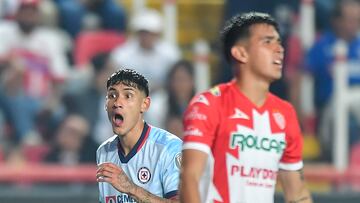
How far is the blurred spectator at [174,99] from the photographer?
12.1 meters

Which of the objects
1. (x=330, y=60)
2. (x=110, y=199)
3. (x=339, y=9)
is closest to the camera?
(x=110, y=199)

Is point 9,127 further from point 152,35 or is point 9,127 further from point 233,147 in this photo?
point 233,147

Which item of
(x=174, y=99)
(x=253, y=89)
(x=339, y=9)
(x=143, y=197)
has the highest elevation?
(x=339, y=9)

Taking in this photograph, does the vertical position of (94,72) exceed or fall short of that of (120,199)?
it exceeds it

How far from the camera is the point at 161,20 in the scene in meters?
13.0

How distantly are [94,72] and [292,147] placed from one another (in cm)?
644

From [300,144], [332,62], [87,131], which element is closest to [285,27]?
[332,62]

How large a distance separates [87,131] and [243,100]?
6.10 metres

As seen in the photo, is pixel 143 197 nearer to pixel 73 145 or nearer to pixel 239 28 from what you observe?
pixel 239 28

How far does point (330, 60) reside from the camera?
12.6m

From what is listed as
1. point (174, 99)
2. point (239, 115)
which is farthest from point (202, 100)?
point (174, 99)

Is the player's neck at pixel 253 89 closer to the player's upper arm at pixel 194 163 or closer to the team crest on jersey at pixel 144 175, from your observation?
the player's upper arm at pixel 194 163

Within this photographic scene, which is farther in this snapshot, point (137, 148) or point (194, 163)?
point (137, 148)

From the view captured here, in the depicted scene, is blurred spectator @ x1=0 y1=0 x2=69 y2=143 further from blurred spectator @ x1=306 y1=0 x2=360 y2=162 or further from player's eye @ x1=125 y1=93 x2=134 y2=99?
player's eye @ x1=125 y1=93 x2=134 y2=99
